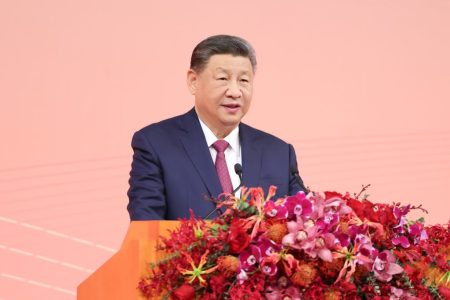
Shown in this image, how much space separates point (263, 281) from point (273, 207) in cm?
15

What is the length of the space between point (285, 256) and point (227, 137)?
4.01ft

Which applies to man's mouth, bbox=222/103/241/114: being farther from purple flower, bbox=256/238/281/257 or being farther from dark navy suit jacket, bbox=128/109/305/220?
purple flower, bbox=256/238/281/257

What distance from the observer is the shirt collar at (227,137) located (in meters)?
2.85

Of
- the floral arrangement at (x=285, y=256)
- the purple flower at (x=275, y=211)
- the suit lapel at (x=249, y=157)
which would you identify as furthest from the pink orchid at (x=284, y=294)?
the suit lapel at (x=249, y=157)

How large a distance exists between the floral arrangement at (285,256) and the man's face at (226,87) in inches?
40.6

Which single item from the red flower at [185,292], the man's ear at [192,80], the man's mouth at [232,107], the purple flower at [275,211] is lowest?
the red flower at [185,292]

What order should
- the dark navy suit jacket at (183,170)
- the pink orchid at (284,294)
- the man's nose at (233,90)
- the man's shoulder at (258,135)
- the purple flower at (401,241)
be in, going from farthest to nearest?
the man's shoulder at (258,135) < the man's nose at (233,90) < the dark navy suit jacket at (183,170) < the purple flower at (401,241) < the pink orchid at (284,294)

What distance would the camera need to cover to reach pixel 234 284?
1713 mm

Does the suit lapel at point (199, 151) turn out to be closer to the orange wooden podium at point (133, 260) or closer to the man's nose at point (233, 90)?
the man's nose at point (233, 90)

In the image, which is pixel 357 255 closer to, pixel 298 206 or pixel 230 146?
pixel 298 206

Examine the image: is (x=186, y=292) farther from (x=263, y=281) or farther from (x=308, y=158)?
(x=308, y=158)

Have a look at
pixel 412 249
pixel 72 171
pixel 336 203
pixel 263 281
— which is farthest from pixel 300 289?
pixel 72 171

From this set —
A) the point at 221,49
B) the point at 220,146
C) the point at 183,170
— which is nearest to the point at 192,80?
the point at 221,49

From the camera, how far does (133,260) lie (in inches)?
70.8
